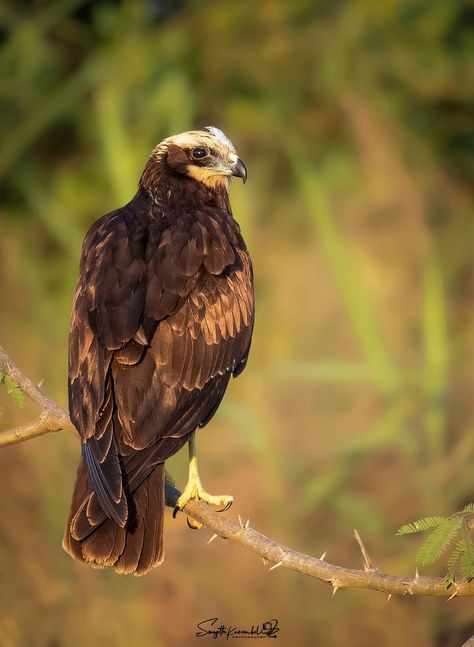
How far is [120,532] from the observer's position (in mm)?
4609

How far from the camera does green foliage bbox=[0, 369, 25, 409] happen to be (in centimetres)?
436

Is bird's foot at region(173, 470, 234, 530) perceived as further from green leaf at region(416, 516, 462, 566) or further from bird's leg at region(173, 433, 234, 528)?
green leaf at region(416, 516, 462, 566)

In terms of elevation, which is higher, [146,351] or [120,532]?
Result: [146,351]

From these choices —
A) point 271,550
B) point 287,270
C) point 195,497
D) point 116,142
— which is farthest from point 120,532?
point 287,270

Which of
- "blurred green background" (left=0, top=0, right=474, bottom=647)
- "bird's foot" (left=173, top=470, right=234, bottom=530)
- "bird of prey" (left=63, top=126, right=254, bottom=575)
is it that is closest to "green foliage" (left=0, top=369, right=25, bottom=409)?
"bird of prey" (left=63, top=126, right=254, bottom=575)

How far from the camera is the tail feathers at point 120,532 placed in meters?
4.58

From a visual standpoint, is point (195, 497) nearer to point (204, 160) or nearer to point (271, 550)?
point (271, 550)

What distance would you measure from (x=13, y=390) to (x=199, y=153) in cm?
173

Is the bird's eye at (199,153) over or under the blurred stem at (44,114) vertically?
over

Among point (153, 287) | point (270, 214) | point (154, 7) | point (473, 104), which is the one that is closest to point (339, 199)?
point (270, 214)

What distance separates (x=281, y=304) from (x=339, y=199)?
1.03 meters

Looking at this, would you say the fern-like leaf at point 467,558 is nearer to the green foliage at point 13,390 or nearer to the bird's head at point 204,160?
the green foliage at point 13,390

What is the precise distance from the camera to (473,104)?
10.7m
